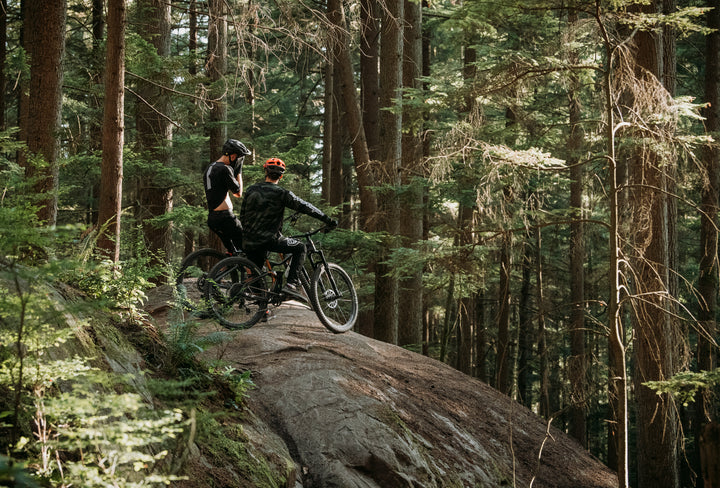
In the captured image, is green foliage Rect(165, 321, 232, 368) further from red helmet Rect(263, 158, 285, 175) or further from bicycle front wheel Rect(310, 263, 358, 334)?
red helmet Rect(263, 158, 285, 175)

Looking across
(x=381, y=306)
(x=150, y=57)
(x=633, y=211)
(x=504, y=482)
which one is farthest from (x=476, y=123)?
(x=150, y=57)

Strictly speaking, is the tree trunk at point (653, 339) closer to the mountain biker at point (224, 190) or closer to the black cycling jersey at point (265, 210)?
the black cycling jersey at point (265, 210)

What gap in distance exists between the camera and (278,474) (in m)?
4.68

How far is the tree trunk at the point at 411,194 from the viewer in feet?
38.7

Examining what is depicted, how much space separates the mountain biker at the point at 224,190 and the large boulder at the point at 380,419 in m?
1.33

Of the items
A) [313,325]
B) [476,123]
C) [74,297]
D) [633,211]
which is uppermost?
[476,123]

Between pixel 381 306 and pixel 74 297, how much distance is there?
768cm

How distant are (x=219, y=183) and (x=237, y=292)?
4.67 ft

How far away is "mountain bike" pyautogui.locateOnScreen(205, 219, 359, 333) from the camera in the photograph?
7.11 metres

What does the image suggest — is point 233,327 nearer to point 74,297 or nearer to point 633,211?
point 74,297

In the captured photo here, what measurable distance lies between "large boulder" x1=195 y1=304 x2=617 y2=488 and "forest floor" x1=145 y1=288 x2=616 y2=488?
0.05 feet

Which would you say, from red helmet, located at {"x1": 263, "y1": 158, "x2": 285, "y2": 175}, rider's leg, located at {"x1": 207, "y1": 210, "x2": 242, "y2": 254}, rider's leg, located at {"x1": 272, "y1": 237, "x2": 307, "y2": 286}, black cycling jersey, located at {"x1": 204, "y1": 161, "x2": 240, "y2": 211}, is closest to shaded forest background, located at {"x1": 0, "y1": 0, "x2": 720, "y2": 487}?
rider's leg, located at {"x1": 207, "y1": 210, "x2": 242, "y2": 254}

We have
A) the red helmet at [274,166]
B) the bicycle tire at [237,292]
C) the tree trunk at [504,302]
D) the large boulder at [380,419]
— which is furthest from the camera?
the red helmet at [274,166]

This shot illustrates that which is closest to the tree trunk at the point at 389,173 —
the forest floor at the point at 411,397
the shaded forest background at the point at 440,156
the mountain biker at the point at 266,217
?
the shaded forest background at the point at 440,156
